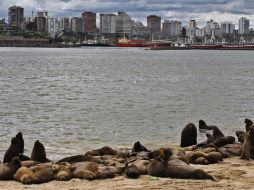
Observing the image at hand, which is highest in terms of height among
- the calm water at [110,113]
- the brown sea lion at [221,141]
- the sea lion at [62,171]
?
the sea lion at [62,171]

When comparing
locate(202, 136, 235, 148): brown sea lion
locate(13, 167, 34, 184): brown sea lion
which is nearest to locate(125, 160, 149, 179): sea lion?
locate(13, 167, 34, 184): brown sea lion

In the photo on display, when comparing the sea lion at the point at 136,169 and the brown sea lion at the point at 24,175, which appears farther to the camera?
the sea lion at the point at 136,169

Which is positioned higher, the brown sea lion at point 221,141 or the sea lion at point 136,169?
the sea lion at point 136,169

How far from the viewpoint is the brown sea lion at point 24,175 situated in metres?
15.6

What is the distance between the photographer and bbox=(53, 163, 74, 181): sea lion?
15.9m

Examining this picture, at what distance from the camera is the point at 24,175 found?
51.6 feet

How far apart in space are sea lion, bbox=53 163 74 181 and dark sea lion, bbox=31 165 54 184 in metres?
0.16

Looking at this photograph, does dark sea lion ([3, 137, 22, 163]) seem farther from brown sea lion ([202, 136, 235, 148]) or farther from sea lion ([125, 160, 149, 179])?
brown sea lion ([202, 136, 235, 148])

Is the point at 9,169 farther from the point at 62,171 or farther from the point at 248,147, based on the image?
the point at 248,147

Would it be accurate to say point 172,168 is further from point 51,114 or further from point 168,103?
point 168,103

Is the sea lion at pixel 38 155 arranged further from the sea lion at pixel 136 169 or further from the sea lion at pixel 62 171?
the sea lion at pixel 136 169

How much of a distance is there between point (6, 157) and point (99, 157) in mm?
2779

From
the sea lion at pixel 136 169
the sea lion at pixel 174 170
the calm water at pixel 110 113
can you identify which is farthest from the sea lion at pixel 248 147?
the calm water at pixel 110 113

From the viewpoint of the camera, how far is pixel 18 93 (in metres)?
52.3
